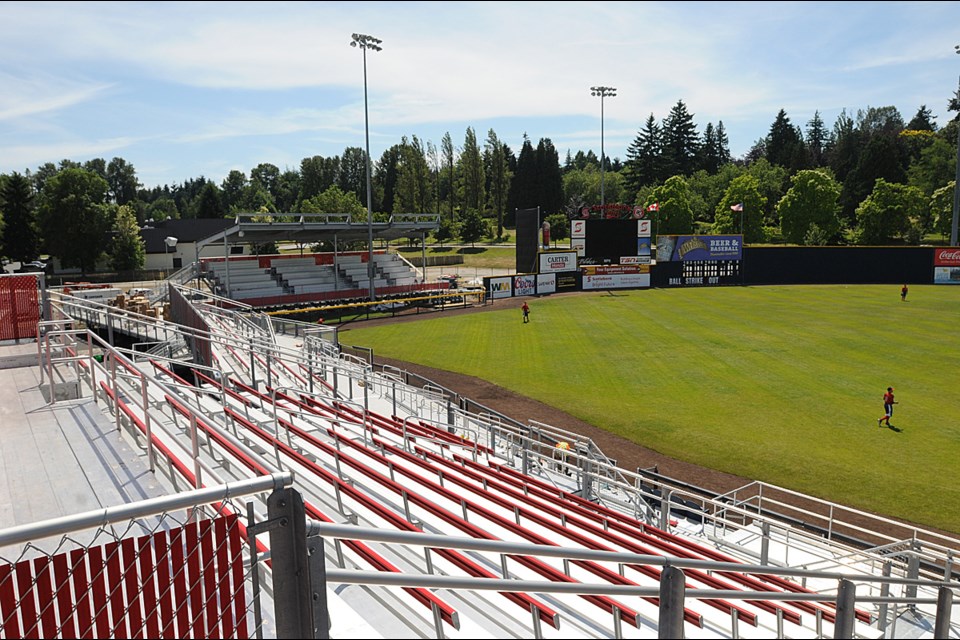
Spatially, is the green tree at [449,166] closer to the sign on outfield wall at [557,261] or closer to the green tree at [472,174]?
the green tree at [472,174]

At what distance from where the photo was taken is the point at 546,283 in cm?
5450

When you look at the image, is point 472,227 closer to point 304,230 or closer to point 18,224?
point 304,230

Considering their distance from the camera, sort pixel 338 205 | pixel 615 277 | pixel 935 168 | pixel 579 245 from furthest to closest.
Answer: pixel 338 205
pixel 935 168
pixel 615 277
pixel 579 245

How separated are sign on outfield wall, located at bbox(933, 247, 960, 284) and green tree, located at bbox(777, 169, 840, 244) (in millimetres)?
24729

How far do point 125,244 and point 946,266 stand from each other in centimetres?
7911

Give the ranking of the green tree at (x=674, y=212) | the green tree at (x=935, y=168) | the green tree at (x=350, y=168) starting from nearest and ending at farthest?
the green tree at (x=935, y=168) → the green tree at (x=674, y=212) → the green tree at (x=350, y=168)

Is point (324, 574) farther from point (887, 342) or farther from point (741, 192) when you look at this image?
point (741, 192)

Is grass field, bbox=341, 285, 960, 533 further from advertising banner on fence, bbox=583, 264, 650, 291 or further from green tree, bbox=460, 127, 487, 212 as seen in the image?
green tree, bbox=460, 127, 487, 212

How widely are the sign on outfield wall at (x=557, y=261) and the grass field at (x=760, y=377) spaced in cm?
1028

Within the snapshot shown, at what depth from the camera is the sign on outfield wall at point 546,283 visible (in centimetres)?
5406

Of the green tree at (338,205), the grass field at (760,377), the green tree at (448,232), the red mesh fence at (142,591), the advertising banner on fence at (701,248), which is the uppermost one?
the green tree at (338,205)

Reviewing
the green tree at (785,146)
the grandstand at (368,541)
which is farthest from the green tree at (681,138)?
the grandstand at (368,541)

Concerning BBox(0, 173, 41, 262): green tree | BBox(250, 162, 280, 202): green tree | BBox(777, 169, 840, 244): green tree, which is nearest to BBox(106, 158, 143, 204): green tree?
BBox(250, 162, 280, 202): green tree

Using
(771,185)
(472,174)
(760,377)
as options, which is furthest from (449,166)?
(760,377)
